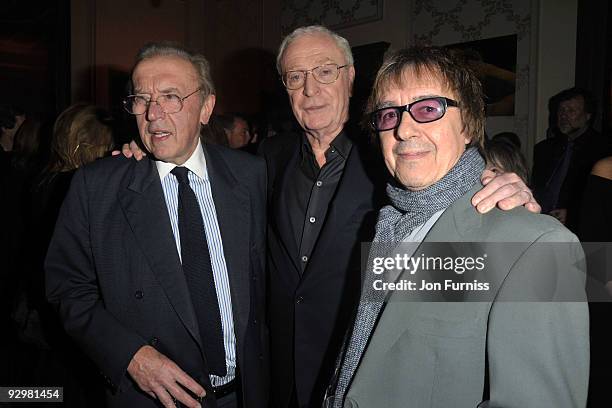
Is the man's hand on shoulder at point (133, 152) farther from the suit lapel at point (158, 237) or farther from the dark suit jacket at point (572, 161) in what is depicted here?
the dark suit jacket at point (572, 161)

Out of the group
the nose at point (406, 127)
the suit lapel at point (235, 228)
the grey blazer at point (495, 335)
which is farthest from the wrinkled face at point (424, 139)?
the suit lapel at point (235, 228)

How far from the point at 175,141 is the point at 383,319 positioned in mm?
1002

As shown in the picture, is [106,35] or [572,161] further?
[106,35]

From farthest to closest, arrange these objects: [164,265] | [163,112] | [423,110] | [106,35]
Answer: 1. [106,35]
2. [163,112]
3. [164,265]
4. [423,110]

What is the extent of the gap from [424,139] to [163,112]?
0.96 m

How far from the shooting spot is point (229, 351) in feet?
5.75

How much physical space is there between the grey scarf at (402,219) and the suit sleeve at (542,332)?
27 cm

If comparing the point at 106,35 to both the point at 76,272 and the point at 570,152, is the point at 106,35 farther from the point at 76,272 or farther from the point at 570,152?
the point at 76,272

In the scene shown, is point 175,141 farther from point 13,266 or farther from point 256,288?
point 13,266

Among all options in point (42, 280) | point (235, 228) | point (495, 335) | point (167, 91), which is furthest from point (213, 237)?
point (42, 280)

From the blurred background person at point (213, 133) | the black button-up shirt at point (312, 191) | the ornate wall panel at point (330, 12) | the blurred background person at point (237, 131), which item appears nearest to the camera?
the black button-up shirt at point (312, 191)

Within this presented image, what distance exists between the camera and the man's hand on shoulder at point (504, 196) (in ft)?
3.82

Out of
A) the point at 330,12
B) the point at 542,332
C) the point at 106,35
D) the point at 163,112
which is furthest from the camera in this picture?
the point at 106,35

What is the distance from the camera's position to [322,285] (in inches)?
72.5
